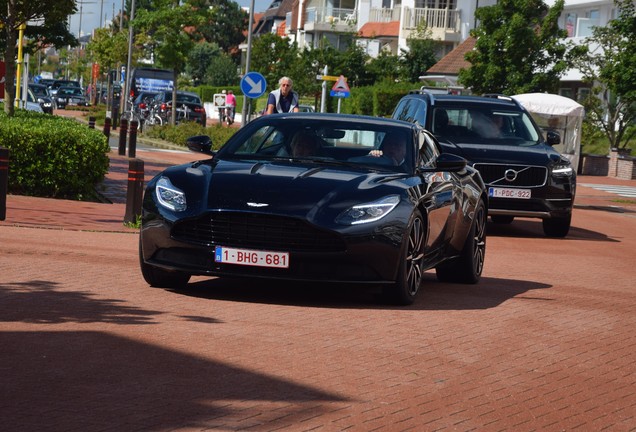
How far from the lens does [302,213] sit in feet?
30.4

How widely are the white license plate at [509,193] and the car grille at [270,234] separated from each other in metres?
9.27

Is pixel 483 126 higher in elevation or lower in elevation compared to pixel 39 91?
higher

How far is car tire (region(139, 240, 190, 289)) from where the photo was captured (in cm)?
1006

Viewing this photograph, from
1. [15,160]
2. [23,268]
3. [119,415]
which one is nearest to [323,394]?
[119,415]

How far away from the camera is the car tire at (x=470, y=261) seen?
11870 millimetres

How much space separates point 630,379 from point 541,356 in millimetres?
683

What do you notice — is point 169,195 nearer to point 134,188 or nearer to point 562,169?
point 134,188

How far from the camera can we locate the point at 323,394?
21.6 feet

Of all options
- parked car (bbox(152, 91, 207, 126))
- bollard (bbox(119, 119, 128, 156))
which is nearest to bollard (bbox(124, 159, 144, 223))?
bollard (bbox(119, 119, 128, 156))

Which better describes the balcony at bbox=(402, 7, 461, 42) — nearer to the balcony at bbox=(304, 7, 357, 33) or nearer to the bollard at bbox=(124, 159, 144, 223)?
the balcony at bbox=(304, 7, 357, 33)

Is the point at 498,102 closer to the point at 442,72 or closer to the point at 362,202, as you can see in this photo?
the point at 362,202

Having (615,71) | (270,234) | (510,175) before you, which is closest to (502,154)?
(510,175)

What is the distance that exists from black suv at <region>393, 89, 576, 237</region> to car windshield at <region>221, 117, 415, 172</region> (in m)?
7.51

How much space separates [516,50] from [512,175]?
32682 mm
